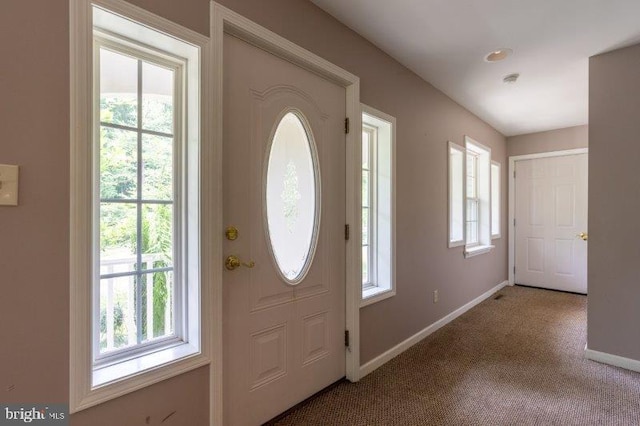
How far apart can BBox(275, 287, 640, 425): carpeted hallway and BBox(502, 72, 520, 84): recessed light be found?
95.5 inches

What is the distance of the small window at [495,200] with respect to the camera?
4.80 meters

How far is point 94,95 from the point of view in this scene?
1.27 meters

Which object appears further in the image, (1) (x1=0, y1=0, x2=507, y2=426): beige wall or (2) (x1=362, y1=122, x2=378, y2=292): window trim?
(2) (x1=362, y1=122, x2=378, y2=292): window trim

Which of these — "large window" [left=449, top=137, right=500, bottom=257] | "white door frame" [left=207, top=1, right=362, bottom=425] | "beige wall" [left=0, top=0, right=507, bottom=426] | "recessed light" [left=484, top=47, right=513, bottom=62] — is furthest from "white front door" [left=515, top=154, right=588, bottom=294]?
"beige wall" [left=0, top=0, right=507, bottom=426]

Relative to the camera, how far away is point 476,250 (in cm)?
412

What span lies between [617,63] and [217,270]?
3290 millimetres

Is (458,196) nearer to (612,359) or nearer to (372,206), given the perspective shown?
(372,206)

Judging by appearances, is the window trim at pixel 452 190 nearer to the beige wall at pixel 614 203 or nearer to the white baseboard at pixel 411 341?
the white baseboard at pixel 411 341

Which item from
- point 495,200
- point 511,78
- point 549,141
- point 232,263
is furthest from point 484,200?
point 232,263
